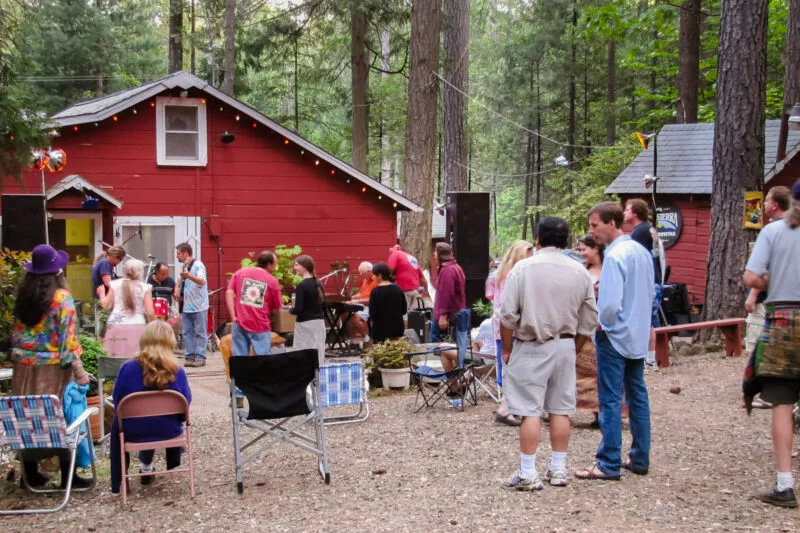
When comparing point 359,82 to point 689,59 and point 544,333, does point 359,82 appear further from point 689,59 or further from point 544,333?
point 544,333

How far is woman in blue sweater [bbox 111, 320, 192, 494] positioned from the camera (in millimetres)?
5793

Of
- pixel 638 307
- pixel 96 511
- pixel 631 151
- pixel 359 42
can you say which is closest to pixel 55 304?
pixel 96 511

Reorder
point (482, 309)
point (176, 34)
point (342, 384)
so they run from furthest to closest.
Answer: point (176, 34), point (482, 309), point (342, 384)

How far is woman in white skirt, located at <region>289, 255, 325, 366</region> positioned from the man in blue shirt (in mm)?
4196

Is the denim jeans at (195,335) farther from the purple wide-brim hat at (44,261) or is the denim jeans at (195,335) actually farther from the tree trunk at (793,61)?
the tree trunk at (793,61)

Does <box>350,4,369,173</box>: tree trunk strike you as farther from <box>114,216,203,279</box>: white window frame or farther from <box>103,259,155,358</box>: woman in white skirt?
<box>103,259,155,358</box>: woman in white skirt

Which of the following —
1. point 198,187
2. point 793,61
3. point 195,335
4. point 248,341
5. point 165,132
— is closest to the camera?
point 248,341

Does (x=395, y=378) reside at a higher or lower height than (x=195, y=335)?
lower

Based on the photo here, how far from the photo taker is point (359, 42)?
22.5 metres

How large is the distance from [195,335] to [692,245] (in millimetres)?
11314

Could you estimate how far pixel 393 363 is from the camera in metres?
10.2

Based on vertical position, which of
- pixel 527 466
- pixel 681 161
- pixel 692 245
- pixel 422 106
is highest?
pixel 422 106

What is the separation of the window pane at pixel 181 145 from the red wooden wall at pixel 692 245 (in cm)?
987

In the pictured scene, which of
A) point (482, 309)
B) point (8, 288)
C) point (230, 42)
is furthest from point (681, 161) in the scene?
point (8, 288)
